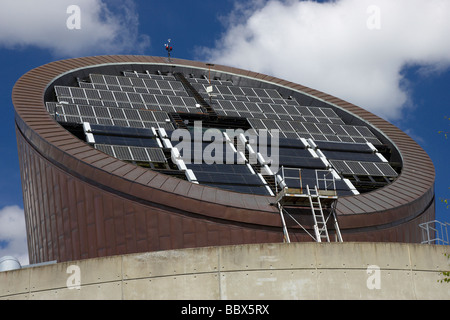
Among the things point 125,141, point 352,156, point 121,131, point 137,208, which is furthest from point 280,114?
point 137,208

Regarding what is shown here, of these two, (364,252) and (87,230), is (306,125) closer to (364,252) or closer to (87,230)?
(87,230)

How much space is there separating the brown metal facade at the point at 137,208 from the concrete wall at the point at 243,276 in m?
5.38

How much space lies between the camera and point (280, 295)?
19766 millimetres

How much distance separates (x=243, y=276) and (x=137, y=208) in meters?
6.94

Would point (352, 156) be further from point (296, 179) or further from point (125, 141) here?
point (125, 141)

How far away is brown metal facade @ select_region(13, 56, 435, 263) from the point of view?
25.4 meters

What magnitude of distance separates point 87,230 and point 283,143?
11406mm

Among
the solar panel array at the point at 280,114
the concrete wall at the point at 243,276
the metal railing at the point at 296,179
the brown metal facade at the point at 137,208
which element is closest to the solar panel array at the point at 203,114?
the solar panel array at the point at 280,114

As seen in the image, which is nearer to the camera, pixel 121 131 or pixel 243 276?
pixel 243 276

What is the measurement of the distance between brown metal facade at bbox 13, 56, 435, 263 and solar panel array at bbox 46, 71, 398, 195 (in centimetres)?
185

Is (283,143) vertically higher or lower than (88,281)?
higher

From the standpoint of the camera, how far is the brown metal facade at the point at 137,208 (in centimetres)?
2541

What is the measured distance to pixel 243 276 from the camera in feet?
64.9
